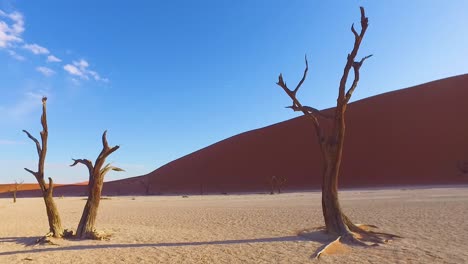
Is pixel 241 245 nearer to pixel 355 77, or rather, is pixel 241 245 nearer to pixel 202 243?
pixel 202 243

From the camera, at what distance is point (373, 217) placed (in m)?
15.4

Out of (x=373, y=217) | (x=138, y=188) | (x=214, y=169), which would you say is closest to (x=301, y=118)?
(x=214, y=169)

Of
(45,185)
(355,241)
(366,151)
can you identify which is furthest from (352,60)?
(366,151)

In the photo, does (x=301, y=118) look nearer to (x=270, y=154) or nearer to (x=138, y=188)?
(x=270, y=154)

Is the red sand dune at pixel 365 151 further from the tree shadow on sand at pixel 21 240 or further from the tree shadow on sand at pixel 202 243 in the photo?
the tree shadow on sand at pixel 21 240

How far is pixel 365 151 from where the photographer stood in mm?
55375

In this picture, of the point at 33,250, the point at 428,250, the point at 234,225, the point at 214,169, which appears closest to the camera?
the point at 428,250

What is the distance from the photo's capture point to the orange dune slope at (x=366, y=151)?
1939 inches

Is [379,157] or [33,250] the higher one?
[379,157]

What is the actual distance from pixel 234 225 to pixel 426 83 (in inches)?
2336

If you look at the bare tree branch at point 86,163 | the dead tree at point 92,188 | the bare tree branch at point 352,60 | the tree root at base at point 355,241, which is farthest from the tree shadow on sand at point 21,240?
the bare tree branch at point 352,60

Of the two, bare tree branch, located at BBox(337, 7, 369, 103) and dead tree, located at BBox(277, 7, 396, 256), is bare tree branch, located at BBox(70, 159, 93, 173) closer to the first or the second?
dead tree, located at BBox(277, 7, 396, 256)

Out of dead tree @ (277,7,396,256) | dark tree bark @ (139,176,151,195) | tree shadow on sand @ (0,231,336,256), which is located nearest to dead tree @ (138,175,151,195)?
dark tree bark @ (139,176,151,195)

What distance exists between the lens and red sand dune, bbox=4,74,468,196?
49.2 m
